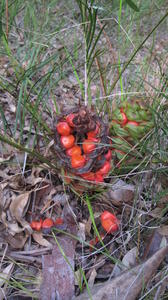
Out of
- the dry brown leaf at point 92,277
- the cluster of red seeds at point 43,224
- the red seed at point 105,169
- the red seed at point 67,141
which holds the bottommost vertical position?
the dry brown leaf at point 92,277

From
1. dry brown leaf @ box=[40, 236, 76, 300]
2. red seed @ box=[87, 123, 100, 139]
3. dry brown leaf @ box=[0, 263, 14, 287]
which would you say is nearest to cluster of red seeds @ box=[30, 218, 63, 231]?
dry brown leaf @ box=[40, 236, 76, 300]

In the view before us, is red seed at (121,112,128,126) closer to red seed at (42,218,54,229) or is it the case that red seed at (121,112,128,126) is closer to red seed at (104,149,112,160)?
red seed at (104,149,112,160)

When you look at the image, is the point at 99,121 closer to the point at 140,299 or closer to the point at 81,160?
the point at 81,160

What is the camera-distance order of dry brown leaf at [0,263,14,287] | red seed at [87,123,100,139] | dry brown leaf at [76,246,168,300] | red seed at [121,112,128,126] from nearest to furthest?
dry brown leaf at [76,246,168,300] < dry brown leaf at [0,263,14,287] < red seed at [87,123,100,139] < red seed at [121,112,128,126]

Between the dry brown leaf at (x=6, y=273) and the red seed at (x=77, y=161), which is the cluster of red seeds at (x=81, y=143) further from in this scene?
the dry brown leaf at (x=6, y=273)

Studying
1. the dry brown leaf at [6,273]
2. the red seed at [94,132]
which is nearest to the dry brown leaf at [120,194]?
the red seed at [94,132]

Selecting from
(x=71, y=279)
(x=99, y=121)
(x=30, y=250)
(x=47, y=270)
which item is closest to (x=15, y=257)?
(x=30, y=250)
